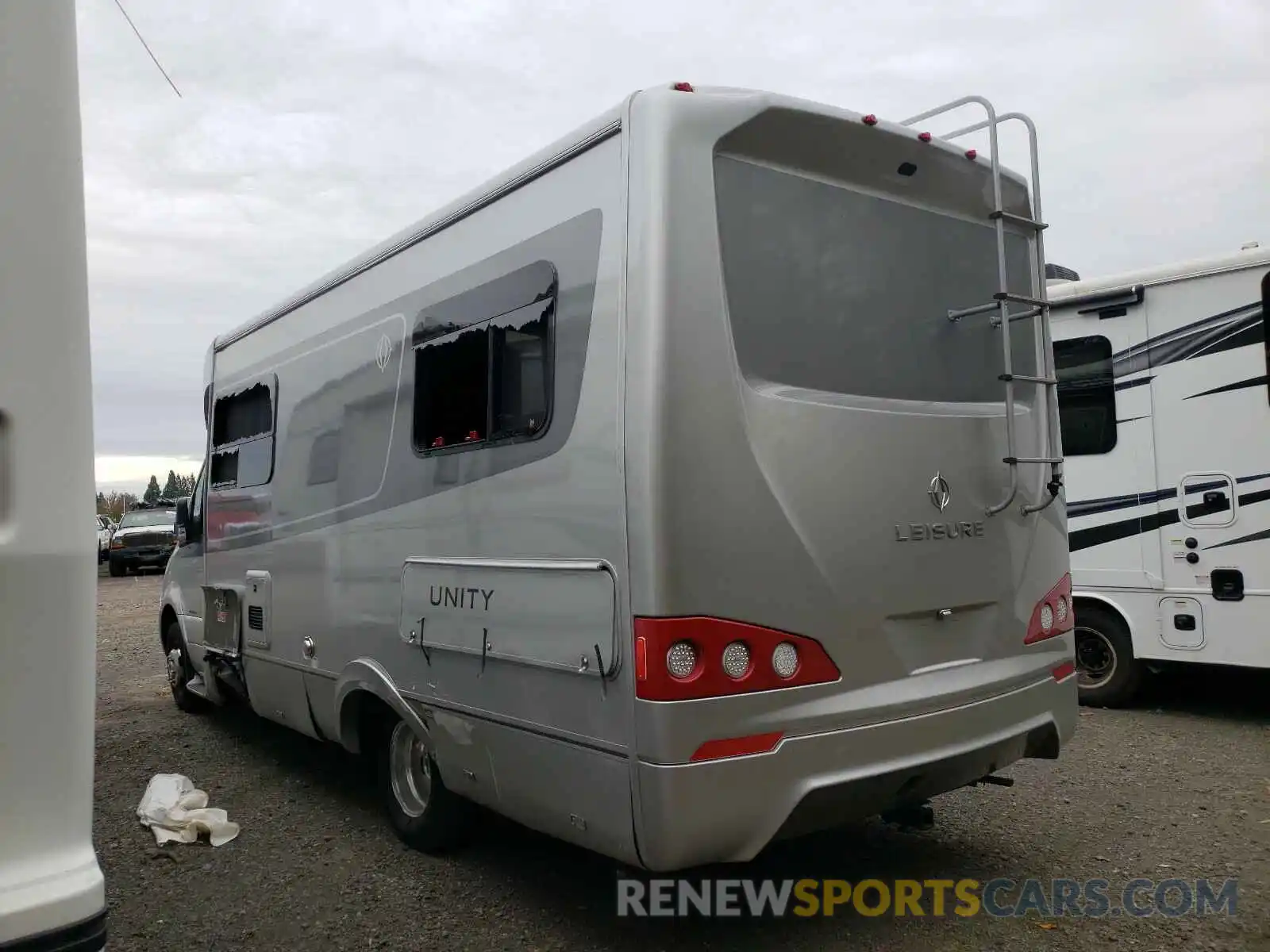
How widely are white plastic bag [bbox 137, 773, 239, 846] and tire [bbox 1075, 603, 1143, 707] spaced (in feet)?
17.3

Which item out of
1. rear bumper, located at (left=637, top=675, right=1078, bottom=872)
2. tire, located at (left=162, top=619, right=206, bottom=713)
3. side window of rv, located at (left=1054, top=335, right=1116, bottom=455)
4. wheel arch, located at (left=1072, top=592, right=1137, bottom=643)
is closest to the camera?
rear bumper, located at (left=637, top=675, right=1078, bottom=872)

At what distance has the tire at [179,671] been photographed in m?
7.46

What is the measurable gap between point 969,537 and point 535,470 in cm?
161

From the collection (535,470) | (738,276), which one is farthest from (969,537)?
(535,470)

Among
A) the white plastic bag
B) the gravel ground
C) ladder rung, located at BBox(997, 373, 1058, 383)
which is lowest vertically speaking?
the gravel ground

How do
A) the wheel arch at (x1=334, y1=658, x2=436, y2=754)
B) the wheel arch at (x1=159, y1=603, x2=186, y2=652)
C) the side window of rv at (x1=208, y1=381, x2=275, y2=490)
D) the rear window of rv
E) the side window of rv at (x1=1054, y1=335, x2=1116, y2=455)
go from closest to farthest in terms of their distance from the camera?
the rear window of rv → the wheel arch at (x1=334, y1=658, x2=436, y2=754) → the side window of rv at (x1=208, y1=381, x2=275, y2=490) → the side window of rv at (x1=1054, y1=335, x2=1116, y2=455) → the wheel arch at (x1=159, y1=603, x2=186, y2=652)

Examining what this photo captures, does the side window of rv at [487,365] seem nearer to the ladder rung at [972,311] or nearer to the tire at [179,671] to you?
the ladder rung at [972,311]

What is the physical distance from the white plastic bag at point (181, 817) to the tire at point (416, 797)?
34.7 inches

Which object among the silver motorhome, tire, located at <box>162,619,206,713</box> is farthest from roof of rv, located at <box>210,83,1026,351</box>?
tire, located at <box>162,619,206,713</box>

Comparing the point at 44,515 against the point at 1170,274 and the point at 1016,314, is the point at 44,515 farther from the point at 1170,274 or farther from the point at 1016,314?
the point at 1170,274

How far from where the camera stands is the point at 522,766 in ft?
11.6

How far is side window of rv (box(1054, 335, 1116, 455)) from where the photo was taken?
689cm

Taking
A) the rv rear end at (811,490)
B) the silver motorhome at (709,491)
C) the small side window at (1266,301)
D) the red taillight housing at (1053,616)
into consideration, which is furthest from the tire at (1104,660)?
the rv rear end at (811,490)

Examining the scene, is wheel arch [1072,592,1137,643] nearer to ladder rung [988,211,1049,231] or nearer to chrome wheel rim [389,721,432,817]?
ladder rung [988,211,1049,231]
